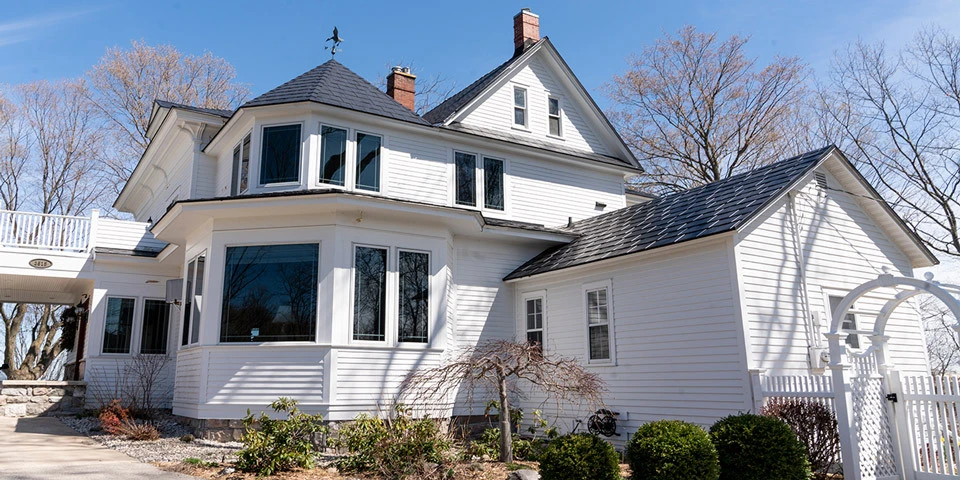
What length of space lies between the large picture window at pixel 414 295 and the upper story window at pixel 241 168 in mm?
3455

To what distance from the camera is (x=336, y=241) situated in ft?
36.8

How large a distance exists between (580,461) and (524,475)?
1088 mm

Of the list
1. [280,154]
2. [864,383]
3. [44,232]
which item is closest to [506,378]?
[864,383]

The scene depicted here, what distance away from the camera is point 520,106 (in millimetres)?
16125

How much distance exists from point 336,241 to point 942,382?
8.93 m

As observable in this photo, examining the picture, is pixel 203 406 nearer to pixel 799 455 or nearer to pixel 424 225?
pixel 424 225

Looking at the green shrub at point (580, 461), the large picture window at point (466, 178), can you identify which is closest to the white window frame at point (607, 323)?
the large picture window at point (466, 178)

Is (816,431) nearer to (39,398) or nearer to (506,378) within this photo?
(506,378)

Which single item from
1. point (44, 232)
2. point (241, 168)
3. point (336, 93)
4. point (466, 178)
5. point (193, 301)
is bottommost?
point (193, 301)

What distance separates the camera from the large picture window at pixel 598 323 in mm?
11758

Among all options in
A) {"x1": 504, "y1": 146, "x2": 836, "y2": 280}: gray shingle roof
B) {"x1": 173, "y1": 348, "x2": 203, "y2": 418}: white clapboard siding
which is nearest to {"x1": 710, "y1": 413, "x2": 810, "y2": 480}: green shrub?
{"x1": 504, "y1": 146, "x2": 836, "y2": 280}: gray shingle roof

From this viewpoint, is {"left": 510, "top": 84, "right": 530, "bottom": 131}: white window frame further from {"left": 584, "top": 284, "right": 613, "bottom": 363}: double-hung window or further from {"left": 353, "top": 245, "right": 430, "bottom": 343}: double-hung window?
{"left": 584, "top": 284, "right": 613, "bottom": 363}: double-hung window

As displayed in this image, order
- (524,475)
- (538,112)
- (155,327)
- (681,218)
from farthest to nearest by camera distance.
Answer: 1. (538,112)
2. (155,327)
3. (681,218)
4. (524,475)

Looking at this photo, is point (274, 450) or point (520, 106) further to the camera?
point (520, 106)
